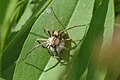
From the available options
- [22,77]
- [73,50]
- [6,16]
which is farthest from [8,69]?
[6,16]

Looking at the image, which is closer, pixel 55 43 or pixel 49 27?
pixel 49 27

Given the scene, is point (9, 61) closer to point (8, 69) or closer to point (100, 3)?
point (8, 69)

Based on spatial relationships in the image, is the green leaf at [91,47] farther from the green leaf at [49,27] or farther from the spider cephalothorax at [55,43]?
the spider cephalothorax at [55,43]

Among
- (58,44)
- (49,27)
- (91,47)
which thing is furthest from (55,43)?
(91,47)

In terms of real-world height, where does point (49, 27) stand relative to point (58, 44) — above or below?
above

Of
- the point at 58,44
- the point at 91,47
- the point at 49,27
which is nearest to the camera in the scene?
the point at 91,47

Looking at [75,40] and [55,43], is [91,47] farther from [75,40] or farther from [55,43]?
[55,43]

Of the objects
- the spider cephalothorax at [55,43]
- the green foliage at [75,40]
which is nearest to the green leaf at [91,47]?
the green foliage at [75,40]

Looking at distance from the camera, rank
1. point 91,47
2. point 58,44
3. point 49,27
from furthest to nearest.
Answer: point 58,44 → point 49,27 → point 91,47
